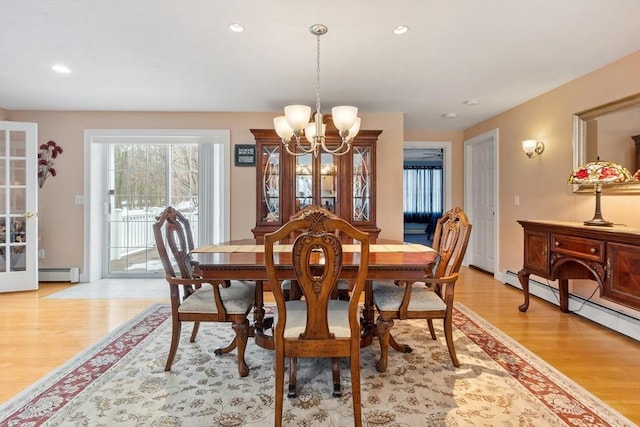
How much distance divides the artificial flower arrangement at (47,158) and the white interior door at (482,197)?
19.3ft

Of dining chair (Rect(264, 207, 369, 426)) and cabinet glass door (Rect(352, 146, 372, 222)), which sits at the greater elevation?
cabinet glass door (Rect(352, 146, 372, 222))

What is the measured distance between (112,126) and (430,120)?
4.36 meters

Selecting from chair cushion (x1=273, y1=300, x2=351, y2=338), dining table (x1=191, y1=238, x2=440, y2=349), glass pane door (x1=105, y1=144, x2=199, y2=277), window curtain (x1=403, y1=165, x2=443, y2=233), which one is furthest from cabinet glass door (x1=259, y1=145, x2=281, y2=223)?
window curtain (x1=403, y1=165, x2=443, y2=233)

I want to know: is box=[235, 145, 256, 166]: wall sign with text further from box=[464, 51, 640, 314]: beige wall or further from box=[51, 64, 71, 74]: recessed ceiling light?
box=[464, 51, 640, 314]: beige wall

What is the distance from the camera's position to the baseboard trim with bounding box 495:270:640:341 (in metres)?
2.63

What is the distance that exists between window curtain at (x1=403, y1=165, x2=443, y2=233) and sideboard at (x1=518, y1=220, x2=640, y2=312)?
23.5ft

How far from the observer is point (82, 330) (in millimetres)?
2752

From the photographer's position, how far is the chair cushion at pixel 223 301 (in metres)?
2.03

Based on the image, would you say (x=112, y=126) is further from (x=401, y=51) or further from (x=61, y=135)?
(x=401, y=51)

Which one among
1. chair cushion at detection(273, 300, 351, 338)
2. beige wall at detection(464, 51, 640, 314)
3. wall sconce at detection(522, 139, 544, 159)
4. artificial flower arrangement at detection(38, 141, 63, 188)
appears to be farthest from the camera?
artificial flower arrangement at detection(38, 141, 63, 188)

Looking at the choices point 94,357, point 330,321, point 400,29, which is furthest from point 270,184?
point 330,321

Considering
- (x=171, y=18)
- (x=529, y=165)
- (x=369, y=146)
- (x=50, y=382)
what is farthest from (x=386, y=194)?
(x=50, y=382)

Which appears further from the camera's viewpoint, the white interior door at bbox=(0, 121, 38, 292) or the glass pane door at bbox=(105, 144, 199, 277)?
the glass pane door at bbox=(105, 144, 199, 277)

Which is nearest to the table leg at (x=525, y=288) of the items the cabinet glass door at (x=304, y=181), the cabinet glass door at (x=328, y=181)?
the cabinet glass door at (x=328, y=181)
